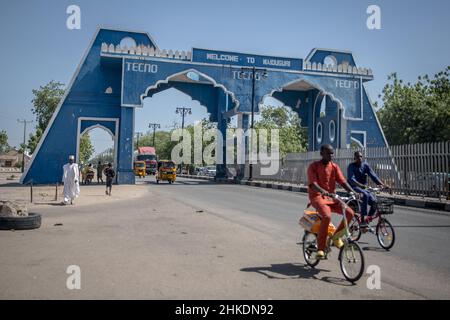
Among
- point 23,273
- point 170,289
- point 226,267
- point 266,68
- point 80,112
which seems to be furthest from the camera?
point 266,68

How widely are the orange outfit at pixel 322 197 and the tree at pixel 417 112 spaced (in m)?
34.7

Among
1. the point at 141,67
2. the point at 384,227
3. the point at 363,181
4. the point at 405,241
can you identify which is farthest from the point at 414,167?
the point at 141,67

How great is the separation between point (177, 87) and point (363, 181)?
26236 mm

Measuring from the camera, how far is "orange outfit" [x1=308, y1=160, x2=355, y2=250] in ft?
17.4

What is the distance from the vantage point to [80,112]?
91.4 feet

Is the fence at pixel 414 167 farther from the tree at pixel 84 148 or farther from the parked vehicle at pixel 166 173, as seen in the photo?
the tree at pixel 84 148

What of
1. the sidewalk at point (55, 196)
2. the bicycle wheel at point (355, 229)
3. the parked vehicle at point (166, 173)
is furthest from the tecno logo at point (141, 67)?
the bicycle wheel at point (355, 229)

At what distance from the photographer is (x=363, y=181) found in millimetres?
8203

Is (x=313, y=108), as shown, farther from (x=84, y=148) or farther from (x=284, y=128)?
(x=84, y=148)

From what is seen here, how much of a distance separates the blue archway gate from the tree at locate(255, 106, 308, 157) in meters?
17.3

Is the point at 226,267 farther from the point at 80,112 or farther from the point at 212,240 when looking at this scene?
the point at 80,112

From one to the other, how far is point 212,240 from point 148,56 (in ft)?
73.8

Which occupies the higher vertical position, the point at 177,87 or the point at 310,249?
the point at 177,87

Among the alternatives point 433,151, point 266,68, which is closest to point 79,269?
point 433,151
